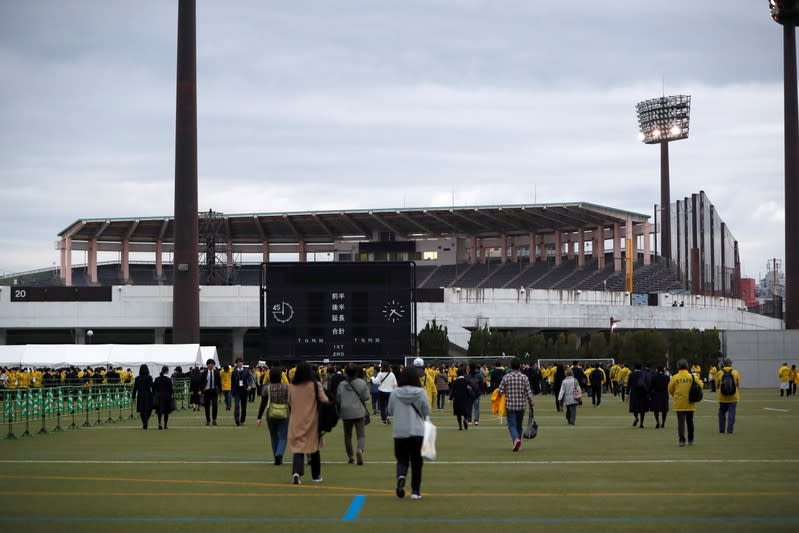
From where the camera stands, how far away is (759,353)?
196ft

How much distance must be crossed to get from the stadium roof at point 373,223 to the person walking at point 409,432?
83.8 metres

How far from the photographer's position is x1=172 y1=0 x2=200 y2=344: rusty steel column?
235ft

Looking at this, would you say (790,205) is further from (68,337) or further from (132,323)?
(68,337)

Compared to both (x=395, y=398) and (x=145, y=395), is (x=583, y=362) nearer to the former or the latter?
(x=145, y=395)

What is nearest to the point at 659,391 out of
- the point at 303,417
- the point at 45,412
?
the point at 303,417

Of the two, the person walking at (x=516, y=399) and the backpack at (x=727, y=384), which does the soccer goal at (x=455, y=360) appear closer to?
the backpack at (x=727, y=384)

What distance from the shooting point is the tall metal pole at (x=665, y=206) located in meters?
117

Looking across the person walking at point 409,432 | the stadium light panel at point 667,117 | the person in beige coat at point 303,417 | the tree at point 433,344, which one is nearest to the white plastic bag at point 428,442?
the person walking at point 409,432

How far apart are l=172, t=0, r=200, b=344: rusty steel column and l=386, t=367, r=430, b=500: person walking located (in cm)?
6114

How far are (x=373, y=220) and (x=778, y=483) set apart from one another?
310ft

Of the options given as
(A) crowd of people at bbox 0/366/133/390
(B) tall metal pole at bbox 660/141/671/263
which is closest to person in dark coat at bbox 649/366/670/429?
(A) crowd of people at bbox 0/366/133/390

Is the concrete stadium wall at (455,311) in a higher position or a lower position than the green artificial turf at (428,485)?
higher

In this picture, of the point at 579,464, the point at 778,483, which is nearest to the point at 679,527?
the point at 778,483

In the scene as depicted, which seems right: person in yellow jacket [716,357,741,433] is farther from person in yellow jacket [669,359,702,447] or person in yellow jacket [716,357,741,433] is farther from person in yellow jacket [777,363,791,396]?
person in yellow jacket [777,363,791,396]
